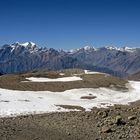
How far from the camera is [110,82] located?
86812 millimetres

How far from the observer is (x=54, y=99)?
195ft

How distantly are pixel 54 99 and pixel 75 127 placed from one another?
30276mm

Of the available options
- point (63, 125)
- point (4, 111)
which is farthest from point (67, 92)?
point (63, 125)

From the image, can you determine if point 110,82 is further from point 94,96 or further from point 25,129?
point 25,129

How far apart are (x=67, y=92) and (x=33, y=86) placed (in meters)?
7.29

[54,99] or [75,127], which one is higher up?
[75,127]

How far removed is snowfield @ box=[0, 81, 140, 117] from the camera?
151ft

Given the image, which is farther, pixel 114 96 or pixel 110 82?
pixel 110 82

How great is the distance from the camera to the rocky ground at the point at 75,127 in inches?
1010

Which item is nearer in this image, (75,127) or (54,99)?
(75,127)

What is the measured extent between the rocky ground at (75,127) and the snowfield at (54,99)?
935 centimetres

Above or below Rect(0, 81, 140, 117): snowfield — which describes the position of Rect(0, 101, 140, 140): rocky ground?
above

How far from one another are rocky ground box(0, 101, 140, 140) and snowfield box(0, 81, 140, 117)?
9.35 metres

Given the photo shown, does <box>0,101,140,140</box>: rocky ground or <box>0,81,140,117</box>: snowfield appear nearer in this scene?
<box>0,101,140,140</box>: rocky ground
